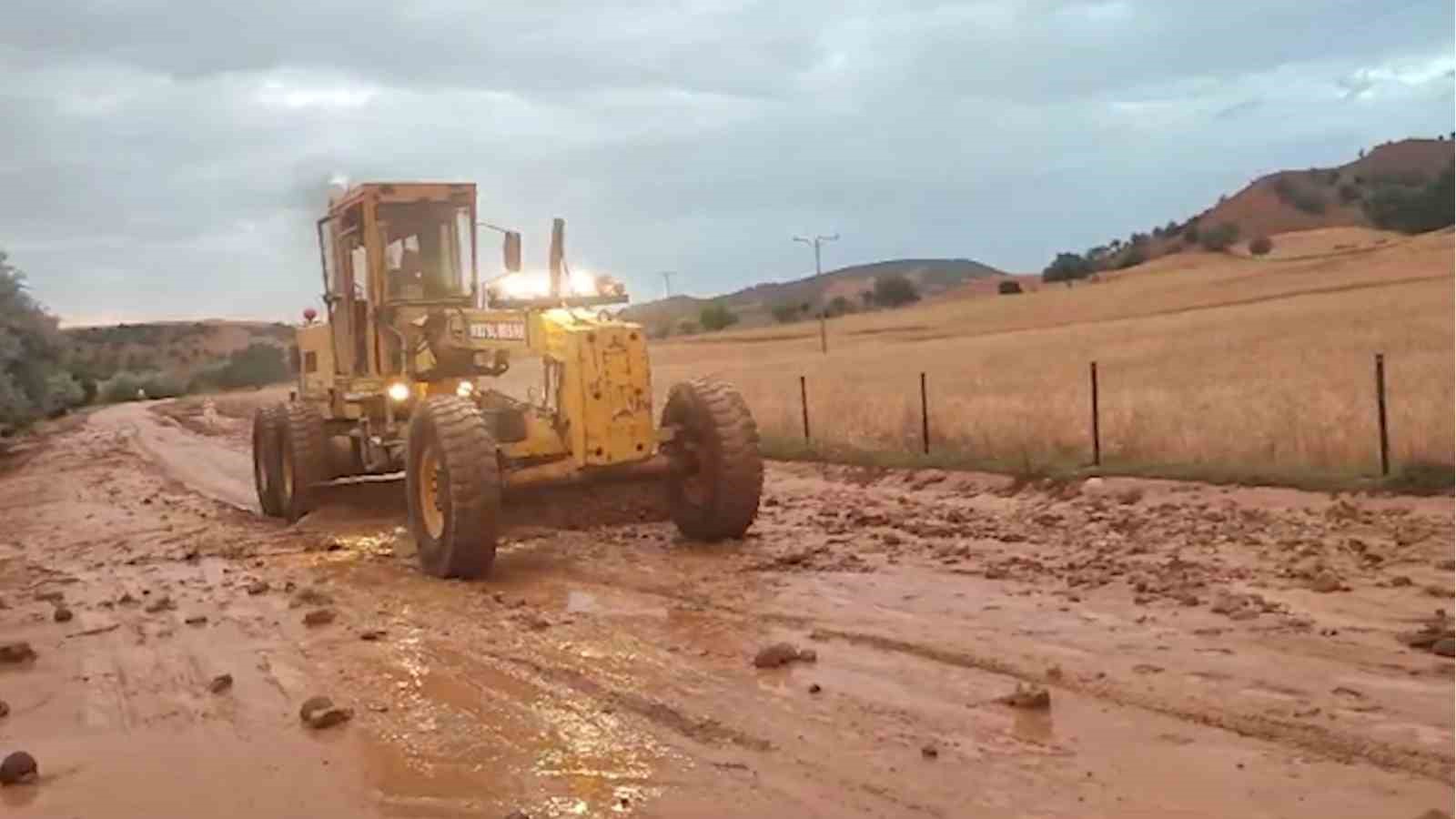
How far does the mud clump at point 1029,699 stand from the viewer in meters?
6.52

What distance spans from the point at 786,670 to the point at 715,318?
83962 mm

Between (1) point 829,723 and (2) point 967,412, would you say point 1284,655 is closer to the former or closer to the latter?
(1) point 829,723

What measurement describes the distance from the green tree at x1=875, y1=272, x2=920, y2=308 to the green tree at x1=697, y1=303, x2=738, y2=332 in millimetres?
12141

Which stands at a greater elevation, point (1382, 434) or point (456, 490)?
point (456, 490)

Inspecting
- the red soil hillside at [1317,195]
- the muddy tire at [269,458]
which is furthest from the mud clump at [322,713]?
the red soil hillside at [1317,195]

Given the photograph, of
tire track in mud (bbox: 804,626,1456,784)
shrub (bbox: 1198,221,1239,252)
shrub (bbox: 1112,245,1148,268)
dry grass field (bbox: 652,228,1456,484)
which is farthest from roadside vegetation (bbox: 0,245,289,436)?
shrub (bbox: 1198,221,1239,252)

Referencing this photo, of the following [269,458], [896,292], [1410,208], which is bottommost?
[269,458]

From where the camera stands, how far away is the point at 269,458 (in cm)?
1625

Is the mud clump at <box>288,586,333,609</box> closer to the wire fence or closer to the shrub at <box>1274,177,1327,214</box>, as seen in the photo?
the wire fence

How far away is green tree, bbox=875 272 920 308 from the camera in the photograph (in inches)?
3937

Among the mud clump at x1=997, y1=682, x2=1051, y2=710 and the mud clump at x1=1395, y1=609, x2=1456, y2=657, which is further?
the mud clump at x1=1395, y1=609, x2=1456, y2=657

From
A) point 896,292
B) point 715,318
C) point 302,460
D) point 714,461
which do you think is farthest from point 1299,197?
point 714,461

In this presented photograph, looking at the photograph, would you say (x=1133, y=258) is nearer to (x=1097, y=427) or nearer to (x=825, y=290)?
(x=825, y=290)

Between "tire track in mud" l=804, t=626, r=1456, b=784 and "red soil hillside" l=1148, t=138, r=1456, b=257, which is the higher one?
"red soil hillside" l=1148, t=138, r=1456, b=257
